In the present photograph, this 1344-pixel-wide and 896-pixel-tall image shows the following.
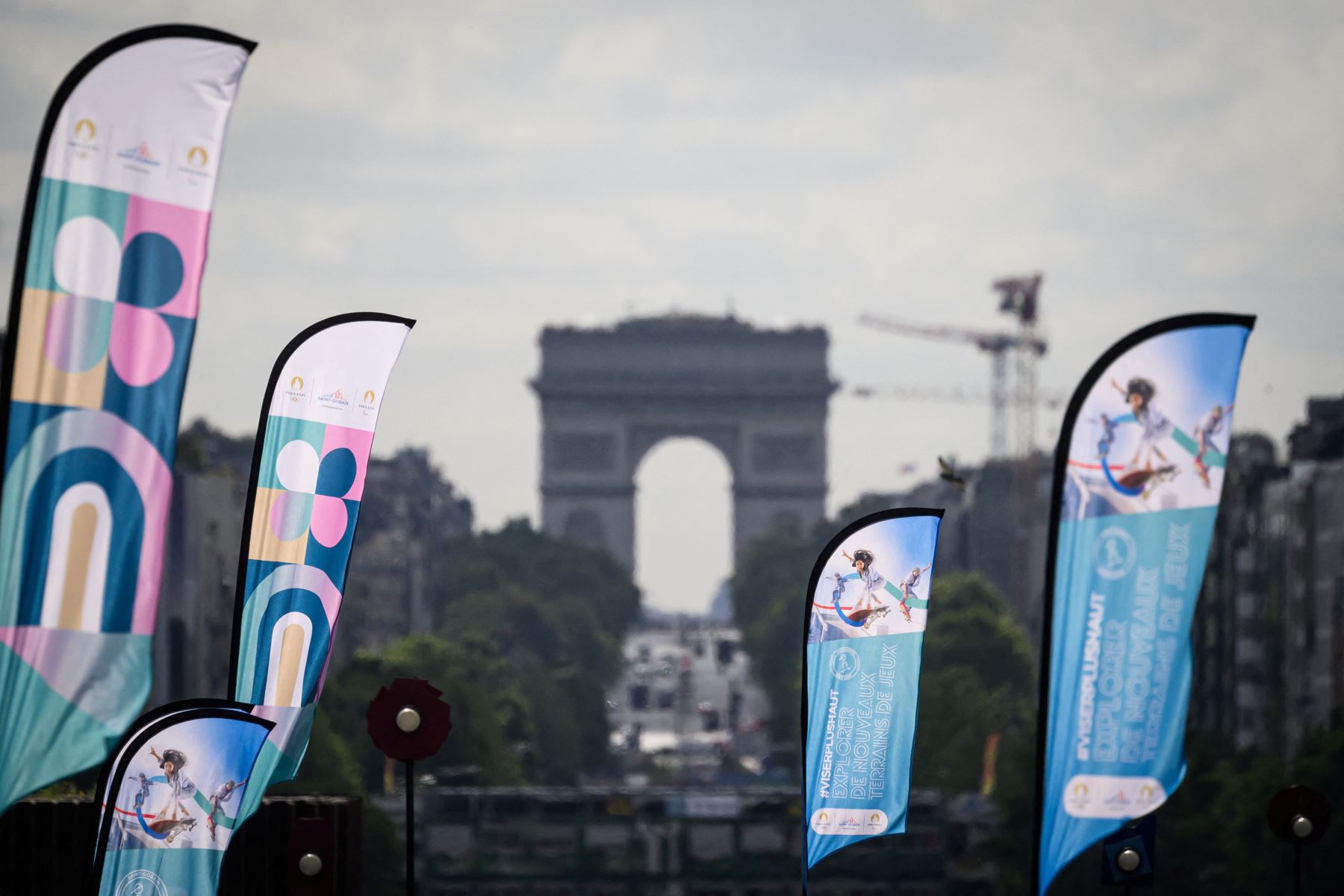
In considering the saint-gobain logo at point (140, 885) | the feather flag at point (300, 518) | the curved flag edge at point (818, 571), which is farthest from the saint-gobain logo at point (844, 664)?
the saint-gobain logo at point (140, 885)

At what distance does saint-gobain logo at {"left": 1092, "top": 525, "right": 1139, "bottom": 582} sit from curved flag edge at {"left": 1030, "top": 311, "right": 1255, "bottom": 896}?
243 millimetres

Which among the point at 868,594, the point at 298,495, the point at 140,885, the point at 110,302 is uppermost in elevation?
the point at 110,302

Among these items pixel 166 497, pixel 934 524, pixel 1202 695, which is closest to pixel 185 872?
pixel 166 497

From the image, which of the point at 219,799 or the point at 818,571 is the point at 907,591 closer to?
the point at 818,571

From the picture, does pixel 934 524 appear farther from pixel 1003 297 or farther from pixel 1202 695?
pixel 1003 297

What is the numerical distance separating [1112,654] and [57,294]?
18.6ft

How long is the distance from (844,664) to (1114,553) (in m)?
5.02

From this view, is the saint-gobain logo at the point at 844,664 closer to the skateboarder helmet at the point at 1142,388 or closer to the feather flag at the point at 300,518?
the feather flag at the point at 300,518

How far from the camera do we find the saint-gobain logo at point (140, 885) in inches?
540

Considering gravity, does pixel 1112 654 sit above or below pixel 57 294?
below

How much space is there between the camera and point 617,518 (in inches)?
5453

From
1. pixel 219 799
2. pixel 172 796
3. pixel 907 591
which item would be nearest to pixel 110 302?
pixel 172 796

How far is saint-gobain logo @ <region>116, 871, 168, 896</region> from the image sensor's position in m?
13.7

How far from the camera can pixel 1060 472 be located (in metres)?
14.0
